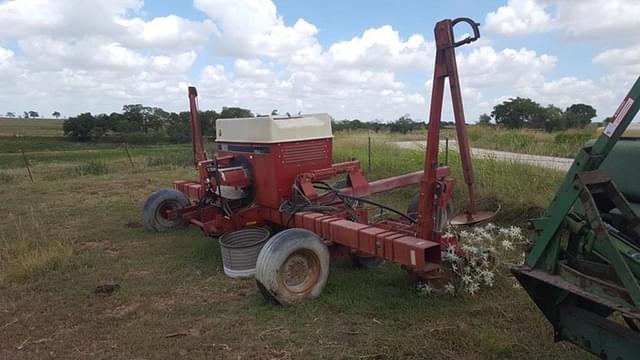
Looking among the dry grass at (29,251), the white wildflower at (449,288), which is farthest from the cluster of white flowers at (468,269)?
the dry grass at (29,251)

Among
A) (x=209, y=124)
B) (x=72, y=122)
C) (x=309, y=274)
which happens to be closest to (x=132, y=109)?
(x=72, y=122)

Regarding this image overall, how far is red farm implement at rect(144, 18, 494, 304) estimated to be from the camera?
4055 millimetres

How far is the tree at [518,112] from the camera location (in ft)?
111

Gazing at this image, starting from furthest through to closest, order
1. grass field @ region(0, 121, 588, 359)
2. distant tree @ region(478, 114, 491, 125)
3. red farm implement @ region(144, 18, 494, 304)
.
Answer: distant tree @ region(478, 114, 491, 125) < red farm implement @ region(144, 18, 494, 304) < grass field @ region(0, 121, 588, 359)

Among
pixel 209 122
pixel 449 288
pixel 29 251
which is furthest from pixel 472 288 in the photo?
pixel 209 122

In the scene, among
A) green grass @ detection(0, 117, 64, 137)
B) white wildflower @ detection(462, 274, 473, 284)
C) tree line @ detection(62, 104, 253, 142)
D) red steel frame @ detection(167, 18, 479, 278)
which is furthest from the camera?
green grass @ detection(0, 117, 64, 137)

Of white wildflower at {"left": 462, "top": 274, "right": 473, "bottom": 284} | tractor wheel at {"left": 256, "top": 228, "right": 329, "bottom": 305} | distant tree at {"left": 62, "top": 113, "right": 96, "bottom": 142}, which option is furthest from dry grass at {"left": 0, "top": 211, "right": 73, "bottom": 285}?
distant tree at {"left": 62, "top": 113, "right": 96, "bottom": 142}

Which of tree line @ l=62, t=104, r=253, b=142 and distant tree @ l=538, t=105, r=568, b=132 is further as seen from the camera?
tree line @ l=62, t=104, r=253, b=142

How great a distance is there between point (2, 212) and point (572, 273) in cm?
995

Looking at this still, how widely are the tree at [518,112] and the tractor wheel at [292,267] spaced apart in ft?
103

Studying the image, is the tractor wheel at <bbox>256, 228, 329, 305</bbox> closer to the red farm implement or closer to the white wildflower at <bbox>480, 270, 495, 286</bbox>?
the red farm implement

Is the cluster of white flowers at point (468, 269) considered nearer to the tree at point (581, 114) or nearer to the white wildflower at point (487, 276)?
the white wildflower at point (487, 276)

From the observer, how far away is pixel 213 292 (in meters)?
4.72

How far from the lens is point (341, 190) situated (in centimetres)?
562
